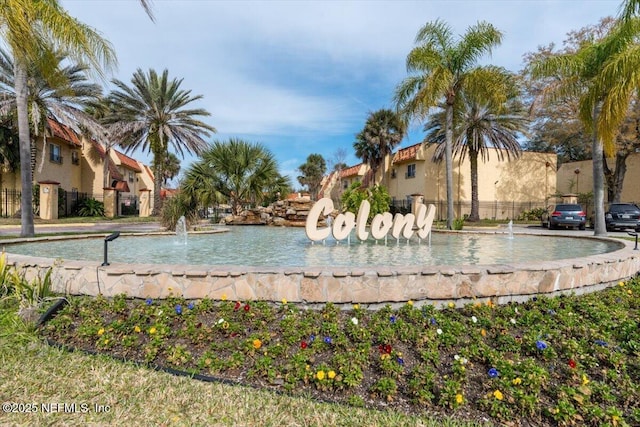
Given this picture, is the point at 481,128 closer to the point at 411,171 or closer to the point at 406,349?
the point at 411,171

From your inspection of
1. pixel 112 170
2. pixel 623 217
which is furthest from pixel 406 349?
pixel 112 170

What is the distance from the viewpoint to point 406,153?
2934 cm

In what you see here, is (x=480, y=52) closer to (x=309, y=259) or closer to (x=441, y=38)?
(x=441, y=38)

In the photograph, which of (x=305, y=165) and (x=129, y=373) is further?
(x=305, y=165)

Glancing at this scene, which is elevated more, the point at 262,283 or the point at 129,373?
the point at 262,283

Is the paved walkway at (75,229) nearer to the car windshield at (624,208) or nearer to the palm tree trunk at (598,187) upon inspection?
the palm tree trunk at (598,187)

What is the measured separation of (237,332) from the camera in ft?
11.1

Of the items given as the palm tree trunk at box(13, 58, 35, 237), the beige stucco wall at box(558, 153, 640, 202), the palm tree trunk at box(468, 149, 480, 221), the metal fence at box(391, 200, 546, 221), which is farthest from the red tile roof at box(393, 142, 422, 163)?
the palm tree trunk at box(13, 58, 35, 237)

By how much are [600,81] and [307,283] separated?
37.9 feet

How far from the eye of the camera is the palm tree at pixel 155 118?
2411 centimetres

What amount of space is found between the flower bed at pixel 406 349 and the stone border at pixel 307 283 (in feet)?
0.37

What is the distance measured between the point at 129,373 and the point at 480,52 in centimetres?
1780

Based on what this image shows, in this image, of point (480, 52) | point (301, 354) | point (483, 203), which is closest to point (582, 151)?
point (483, 203)

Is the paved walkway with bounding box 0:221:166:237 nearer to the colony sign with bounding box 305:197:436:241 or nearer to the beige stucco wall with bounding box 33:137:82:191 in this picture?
the beige stucco wall with bounding box 33:137:82:191
